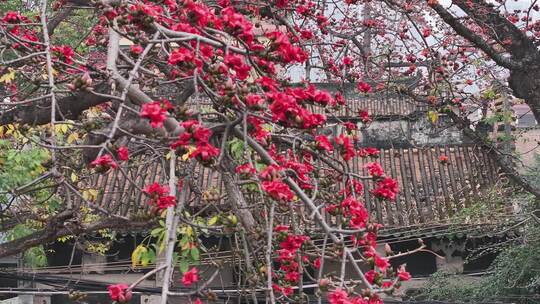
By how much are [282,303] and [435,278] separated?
17.1 ft

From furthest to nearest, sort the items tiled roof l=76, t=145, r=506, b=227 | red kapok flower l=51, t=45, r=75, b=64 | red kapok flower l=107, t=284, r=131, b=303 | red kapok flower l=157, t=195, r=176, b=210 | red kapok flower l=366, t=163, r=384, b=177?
tiled roof l=76, t=145, r=506, b=227 → red kapok flower l=51, t=45, r=75, b=64 → red kapok flower l=366, t=163, r=384, b=177 → red kapok flower l=157, t=195, r=176, b=210 → red kapok flower l=107, t=284, r=131, b=303

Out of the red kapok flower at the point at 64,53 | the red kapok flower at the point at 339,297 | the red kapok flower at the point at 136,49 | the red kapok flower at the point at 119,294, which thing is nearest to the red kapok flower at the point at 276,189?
the red kapok flower at the point at 339,297

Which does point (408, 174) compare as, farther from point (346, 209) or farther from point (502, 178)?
point (346, 209)

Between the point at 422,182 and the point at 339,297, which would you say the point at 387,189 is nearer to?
the point at 339,297

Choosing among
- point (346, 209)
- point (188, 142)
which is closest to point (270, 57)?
point (188, 142)

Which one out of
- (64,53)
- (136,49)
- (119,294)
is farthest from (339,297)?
(64,53)

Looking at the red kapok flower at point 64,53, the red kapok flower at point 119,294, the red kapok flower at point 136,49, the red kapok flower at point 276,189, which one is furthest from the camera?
the red kapok flower at point 64,53

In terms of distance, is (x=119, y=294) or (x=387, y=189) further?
(x=387, y=189)

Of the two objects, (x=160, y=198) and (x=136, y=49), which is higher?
(x=136, y=49)

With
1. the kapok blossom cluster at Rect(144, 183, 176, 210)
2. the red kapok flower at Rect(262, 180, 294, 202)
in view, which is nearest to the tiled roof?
the kapok blossom cluster at Rect(144, 183, 176, 210)

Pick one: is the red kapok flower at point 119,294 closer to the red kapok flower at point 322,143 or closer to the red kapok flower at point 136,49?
the red kapok flower at point 322,143

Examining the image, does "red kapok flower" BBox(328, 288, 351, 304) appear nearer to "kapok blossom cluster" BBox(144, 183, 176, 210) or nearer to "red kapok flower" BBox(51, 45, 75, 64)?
"kapok blossom cluster" BBox(144, 183, 176, 210)

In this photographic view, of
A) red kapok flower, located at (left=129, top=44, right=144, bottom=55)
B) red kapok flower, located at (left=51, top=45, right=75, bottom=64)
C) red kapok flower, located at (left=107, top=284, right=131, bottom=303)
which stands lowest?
red kapok flower, located at (left=107, top=284, right=131, bottom=303)

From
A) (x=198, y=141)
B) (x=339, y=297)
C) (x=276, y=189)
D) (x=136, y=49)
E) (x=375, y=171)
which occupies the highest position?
(x=136, y=49)
